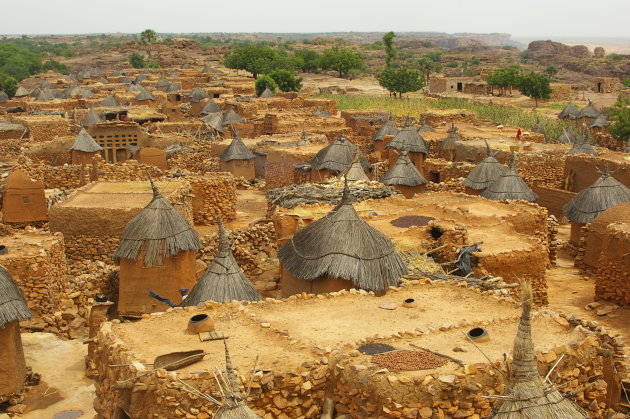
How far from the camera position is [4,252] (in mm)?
13336

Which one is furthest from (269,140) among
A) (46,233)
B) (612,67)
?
(612,67)

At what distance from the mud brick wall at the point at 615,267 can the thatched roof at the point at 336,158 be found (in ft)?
29.3

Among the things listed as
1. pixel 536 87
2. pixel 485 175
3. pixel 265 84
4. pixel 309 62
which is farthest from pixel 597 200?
pixel 309 62

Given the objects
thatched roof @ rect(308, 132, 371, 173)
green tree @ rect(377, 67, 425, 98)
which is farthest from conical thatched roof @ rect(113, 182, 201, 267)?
green tree @ rect(377, 67, 425, 98)

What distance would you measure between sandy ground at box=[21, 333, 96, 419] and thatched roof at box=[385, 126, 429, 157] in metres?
15.3

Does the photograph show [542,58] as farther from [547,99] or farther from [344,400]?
[344,400]

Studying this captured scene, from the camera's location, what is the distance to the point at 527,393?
636 cm

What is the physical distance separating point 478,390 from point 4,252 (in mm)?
9369

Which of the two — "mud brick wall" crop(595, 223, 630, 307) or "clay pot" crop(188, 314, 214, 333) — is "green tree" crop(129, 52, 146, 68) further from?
"clay pot" crop(188, 314, 214, 333)

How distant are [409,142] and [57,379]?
666 inches

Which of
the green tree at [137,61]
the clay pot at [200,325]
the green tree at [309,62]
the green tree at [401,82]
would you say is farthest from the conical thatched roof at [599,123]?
the green tree at [137,61]

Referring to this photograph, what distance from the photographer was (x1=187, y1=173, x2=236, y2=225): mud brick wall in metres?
19.1

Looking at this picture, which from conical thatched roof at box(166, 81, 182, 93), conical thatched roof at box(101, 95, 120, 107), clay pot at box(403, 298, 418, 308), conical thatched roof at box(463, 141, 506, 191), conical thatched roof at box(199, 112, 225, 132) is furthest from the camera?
conical thatched roof at box(166, 81, 182, 93)

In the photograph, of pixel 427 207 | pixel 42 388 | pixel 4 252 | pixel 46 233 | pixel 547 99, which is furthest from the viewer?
pixel 547 99
